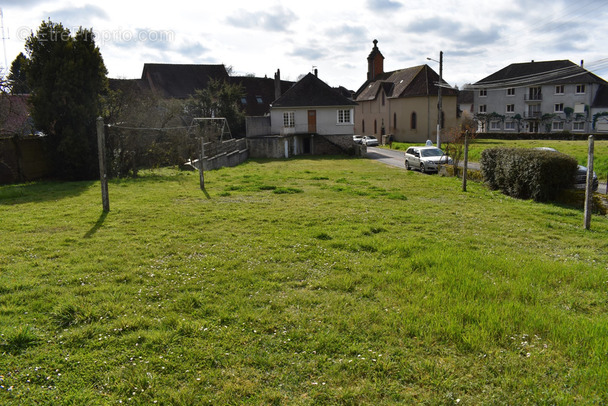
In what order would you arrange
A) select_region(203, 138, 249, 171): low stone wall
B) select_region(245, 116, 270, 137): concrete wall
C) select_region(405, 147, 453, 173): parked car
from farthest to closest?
select_region(245, 116, 270, 137): concrete wall < select_region(405, 147, 453, 173): parked car < select_region(203, 138, 249, 171): low stone wall

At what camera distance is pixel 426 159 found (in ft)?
85.1

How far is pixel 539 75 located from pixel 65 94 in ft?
207

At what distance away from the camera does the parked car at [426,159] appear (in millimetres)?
25391

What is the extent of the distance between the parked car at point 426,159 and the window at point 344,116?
1600 cm

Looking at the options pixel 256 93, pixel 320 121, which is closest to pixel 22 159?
pixel 320 121

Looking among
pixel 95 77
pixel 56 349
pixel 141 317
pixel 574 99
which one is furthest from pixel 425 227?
pixel 574 99

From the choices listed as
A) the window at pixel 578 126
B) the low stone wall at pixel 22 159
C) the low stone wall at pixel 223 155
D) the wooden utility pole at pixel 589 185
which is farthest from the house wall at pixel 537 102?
the low stone wall at pixel 22 159

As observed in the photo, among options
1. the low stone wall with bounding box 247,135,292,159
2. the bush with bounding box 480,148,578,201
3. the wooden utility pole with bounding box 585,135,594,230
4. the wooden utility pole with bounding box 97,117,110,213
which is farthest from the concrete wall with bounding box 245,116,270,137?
the wooden utility pole with bounding box 585,135,594,230

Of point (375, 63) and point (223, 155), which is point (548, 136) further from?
point (223, 155)

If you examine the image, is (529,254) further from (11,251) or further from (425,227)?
(11,251)

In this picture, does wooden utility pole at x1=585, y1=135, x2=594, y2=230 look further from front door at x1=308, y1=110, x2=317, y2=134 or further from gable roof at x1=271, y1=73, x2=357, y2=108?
front door at x1=308, y1=110, x2=317, y2=134

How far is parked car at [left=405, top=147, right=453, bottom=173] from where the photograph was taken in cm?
2539

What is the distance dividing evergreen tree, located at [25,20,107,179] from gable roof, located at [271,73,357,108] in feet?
85.1

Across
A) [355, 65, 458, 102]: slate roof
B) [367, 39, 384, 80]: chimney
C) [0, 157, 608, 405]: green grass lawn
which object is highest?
[367, 39, 384, 80]: chimney
